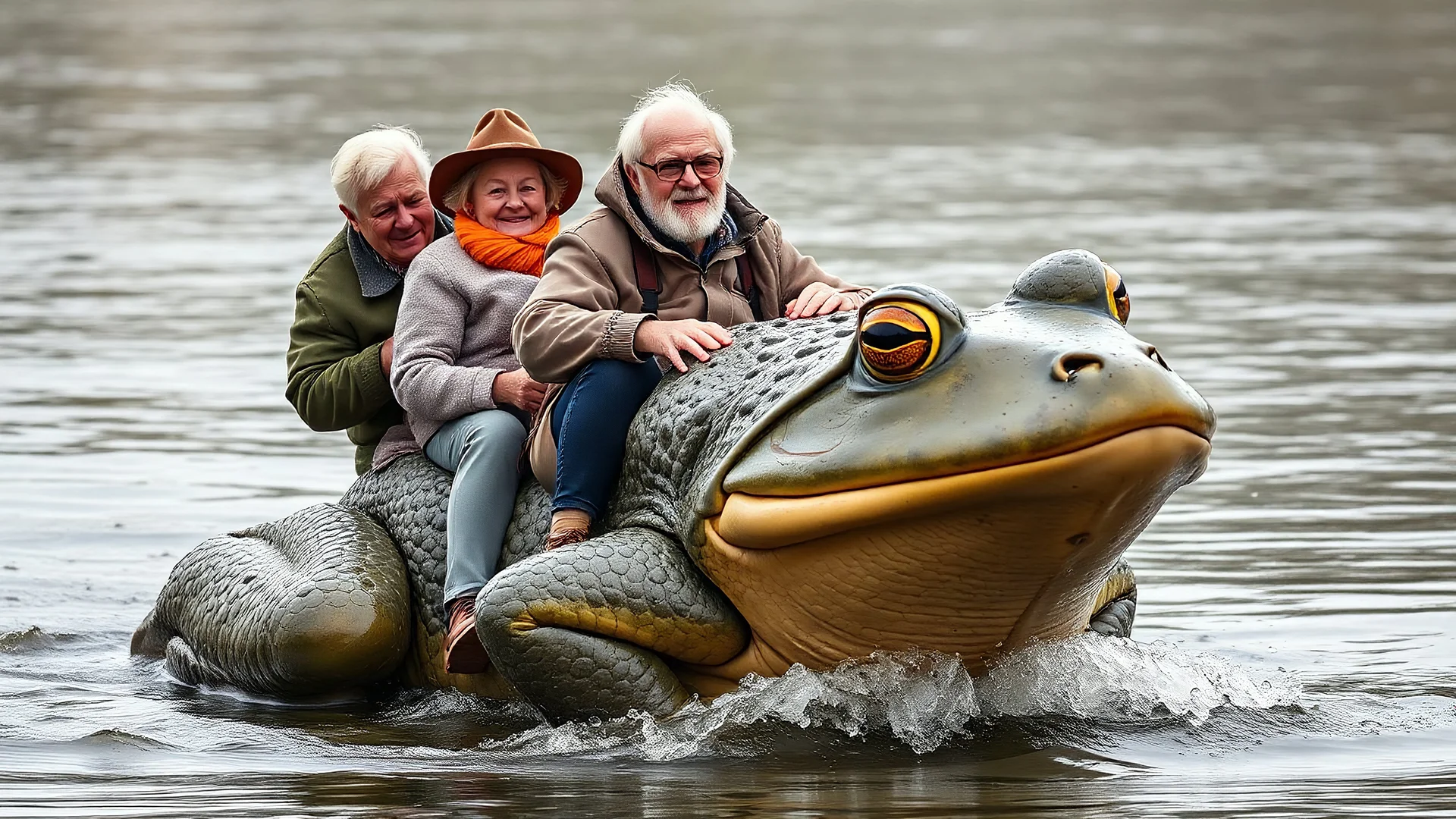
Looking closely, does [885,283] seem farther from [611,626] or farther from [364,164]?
[611,626]

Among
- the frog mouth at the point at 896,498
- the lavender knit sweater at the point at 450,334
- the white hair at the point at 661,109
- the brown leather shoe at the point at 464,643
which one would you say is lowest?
the brown leather shoe at the point at 464,643

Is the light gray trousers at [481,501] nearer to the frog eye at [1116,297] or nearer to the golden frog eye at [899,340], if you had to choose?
the golden frog eye at [899,340]

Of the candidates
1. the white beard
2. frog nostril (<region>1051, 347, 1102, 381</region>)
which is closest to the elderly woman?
the white beard

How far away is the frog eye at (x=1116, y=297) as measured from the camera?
19.6 feet

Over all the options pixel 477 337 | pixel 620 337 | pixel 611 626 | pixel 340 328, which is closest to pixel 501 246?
pixel 477 337

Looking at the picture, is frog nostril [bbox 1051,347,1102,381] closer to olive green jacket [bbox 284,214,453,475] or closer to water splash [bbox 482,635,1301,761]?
water splash [bbox 482,635,1301,761]

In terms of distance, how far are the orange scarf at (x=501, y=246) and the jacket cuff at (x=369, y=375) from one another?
47 cm

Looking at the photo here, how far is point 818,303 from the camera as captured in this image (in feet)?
22.8

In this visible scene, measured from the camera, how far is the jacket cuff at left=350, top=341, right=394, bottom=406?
746cm

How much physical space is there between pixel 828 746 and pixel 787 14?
5731 centimetres

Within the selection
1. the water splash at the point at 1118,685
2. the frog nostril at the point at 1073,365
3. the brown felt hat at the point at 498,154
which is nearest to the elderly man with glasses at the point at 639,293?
the brown felt hat at the point at 498,154

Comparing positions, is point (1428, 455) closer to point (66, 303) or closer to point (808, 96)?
point (66, 303)

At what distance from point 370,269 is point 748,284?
1.44 m

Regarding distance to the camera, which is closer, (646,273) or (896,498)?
(896,498)
